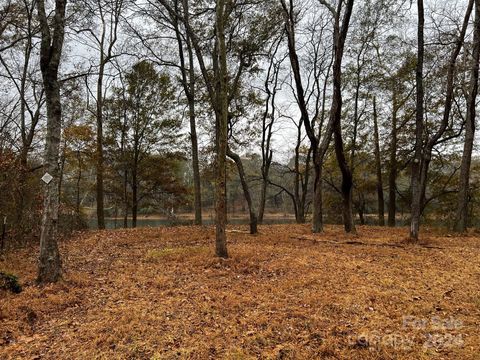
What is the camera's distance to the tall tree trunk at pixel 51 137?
5.66 metres

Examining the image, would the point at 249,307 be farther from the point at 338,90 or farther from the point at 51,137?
the point at 338,90

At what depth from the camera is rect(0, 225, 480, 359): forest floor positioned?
11.6 ft

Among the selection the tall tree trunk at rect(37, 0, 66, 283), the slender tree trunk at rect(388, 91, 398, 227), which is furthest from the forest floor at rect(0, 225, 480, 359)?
the slender tree trunk at rect(388, 91, 398, 227)

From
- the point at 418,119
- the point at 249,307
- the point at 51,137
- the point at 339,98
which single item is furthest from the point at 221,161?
the point at 418,119

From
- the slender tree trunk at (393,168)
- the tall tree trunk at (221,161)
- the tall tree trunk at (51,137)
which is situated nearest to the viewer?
the tall tree trunk at (51,137)

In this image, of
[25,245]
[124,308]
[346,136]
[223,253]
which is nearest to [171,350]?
[124,308]

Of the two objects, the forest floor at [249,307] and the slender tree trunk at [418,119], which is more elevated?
the slender tree trunk at [418,119]

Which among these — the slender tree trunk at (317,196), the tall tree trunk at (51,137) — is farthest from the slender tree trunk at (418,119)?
the tall tree trunk at (51,137)

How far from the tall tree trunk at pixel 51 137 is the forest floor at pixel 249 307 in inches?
15.6

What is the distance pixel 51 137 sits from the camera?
5.81 meters

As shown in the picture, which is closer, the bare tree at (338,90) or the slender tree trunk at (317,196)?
the bare tree at (338,90)

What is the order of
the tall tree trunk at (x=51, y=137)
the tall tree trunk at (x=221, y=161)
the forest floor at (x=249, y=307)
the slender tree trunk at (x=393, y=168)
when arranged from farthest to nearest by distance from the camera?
the slender tree trunk at (x=393, y=168) → the tall tree trunk at (x=221, y=161) → the tall tree trunk at (x=51, y=137) → the forest floor at (x=249, y=307)

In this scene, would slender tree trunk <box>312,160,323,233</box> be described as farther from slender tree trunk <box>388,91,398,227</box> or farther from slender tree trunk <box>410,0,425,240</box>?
slender tree trunk <box>388,91,398,227</box>

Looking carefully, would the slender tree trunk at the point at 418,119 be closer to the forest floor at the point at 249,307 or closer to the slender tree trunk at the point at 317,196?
the forest floor at the point at 249,307
